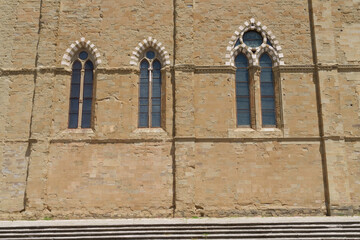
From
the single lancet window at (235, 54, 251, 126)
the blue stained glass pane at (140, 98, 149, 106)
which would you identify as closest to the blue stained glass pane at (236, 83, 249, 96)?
the single lancet window at (235, 54, 251, 126)

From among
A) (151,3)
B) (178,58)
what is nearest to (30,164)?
(178,58)

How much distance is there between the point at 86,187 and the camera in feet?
38.3

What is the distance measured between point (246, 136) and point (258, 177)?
1.45 m

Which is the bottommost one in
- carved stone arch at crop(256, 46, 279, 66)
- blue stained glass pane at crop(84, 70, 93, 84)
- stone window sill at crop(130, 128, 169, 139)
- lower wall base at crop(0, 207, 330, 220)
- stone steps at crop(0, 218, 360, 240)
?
stone steps at crop(0, 218, 360, 240)

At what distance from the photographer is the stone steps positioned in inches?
376

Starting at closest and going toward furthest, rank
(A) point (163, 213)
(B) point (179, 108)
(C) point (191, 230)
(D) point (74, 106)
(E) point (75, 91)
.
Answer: (C) point (191, 230) → (A) point (163, 213) → (B) point (179, 108) → (D) point (74, 106) → (E) point (75, 91)

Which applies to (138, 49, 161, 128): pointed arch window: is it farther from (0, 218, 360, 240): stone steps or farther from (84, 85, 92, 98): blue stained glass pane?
(0, 218, 360, 240): stone steps

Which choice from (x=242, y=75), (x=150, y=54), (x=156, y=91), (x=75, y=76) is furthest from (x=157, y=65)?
(x=242, y=75)

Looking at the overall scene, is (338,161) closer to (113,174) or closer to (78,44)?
(113,174)

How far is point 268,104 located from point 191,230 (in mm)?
5443

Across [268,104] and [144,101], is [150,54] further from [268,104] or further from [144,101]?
[268,104]

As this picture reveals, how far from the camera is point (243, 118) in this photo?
12398mm

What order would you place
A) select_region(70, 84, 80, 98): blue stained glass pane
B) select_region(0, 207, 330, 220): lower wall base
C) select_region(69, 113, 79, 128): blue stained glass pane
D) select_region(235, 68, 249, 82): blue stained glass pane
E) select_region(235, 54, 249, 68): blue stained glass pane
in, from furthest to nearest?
select_region(235, 54, 249, 68): blue stained glass pane
select_region(235, 68, 249, 82): blue stained glass pane
select_region(70, 84, 80, 98): blue stained glass pane
select_region(69, 113, 79, 128): blue stained glass pane
select_region(0, 207, 330, 220): lower wall base

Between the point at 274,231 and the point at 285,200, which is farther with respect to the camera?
the point at 285,200
